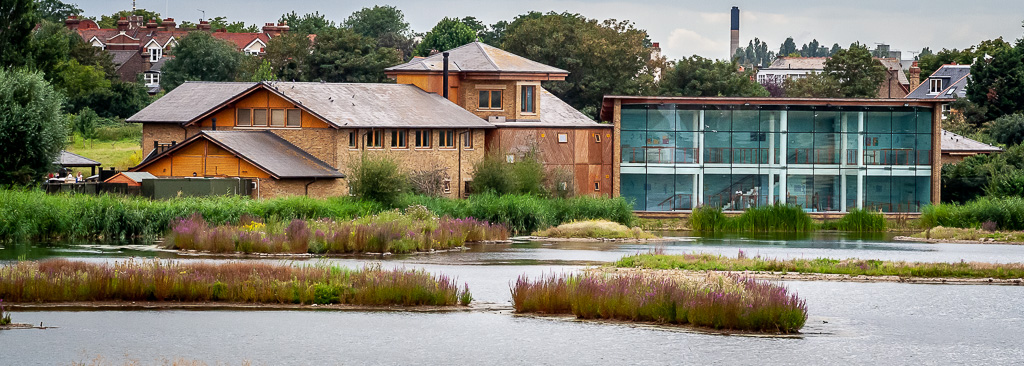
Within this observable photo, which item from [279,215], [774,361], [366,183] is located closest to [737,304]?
[774,361]

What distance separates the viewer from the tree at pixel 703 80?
341 feet

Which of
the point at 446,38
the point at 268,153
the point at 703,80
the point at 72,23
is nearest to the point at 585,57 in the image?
the point at 703,80

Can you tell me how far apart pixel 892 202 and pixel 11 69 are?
151ft

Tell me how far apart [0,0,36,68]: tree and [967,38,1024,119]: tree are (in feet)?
227

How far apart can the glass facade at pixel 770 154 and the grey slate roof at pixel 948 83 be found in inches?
1887

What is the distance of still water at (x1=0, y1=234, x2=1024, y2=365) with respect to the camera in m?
21.1

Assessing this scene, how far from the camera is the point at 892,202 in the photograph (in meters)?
75.1

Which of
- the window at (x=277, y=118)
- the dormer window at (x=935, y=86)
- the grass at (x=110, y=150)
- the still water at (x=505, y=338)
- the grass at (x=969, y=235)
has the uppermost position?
the dormer window at (x=935, y=86)

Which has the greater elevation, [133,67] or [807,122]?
[133,67]

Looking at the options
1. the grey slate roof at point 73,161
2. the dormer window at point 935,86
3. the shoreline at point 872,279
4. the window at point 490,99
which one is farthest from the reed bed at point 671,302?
the dormer window at point 935,86

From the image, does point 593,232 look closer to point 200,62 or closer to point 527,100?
point 527,100

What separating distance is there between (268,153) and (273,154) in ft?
1.18

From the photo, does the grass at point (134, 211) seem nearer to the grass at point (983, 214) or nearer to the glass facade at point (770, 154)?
the glass facade at point (770, 154)

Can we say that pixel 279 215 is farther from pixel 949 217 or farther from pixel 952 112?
pixel 952 112
